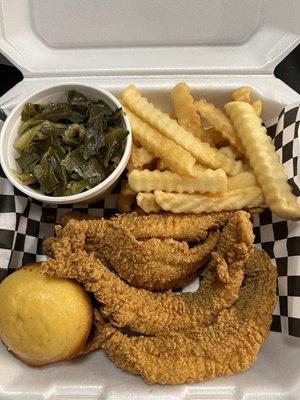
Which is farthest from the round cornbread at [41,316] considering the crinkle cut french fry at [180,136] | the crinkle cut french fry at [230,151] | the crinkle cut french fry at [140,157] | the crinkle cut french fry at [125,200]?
the crinkle cut french fry at [230,151]

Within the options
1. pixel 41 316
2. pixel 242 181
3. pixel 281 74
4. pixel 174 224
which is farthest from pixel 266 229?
pixel 41 316

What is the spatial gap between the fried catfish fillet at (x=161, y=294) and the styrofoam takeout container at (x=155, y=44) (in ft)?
0.85

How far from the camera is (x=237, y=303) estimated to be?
186cm

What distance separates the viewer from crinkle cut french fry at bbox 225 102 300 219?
1759 mm

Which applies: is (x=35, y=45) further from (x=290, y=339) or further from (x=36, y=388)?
(x=290, y=339)

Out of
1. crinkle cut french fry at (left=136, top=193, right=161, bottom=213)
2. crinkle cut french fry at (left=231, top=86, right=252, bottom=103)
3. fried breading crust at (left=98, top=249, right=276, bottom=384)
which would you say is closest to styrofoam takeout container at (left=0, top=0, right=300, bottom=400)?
crinkle cut french fry at (left=231, top=86, right=252, bottom=103)

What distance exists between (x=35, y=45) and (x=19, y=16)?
0.40 feet

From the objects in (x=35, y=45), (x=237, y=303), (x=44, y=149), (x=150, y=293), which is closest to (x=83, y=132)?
(x=44, y=149)

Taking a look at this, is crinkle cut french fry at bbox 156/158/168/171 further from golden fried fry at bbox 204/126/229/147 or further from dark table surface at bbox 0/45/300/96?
dark table surface at bbox 0/45/300/96

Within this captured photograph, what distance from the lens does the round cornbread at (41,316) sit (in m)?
1.69

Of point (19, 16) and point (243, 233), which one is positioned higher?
point (19, 16)

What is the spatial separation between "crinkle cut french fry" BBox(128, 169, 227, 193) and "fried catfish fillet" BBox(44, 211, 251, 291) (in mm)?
105

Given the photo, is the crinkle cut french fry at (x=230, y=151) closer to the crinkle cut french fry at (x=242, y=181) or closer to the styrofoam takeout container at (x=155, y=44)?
the crinkle cut french fry at (x=242, y=181)

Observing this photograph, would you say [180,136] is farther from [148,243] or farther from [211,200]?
[148,243]
